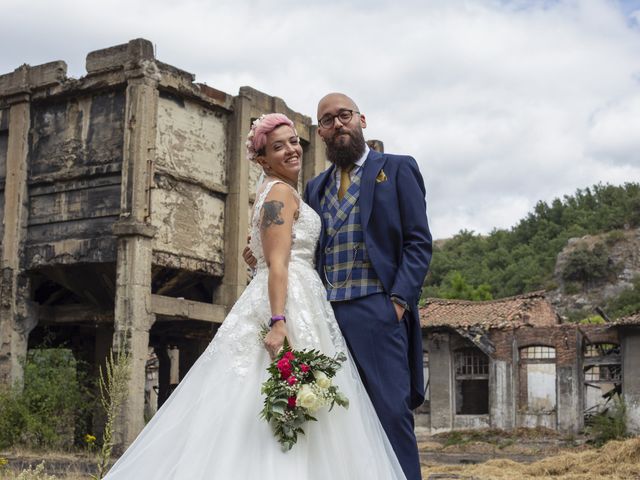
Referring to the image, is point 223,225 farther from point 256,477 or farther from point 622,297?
point 622,297

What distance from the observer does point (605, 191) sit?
71.7 m

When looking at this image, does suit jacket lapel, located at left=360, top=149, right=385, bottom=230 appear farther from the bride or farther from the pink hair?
the pink hair

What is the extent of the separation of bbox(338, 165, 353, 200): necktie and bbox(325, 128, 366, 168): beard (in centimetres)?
4

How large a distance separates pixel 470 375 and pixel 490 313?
2.29 metres

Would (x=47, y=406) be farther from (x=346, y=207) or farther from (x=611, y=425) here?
(x=611, y=425)

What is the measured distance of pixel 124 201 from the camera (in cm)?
1494

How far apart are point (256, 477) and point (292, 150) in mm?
1746

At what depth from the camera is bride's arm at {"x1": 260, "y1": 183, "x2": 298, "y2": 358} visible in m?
4.48

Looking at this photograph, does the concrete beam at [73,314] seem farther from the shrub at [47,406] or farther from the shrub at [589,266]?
the shrub at [589,266]

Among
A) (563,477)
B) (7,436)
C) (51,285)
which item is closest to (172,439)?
(563,477)

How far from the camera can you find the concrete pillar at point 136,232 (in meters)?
14.5

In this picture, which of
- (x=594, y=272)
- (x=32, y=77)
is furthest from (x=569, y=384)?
(x=594, y=272)

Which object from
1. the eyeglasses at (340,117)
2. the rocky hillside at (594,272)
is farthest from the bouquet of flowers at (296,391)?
the rocky hillside at (594,272)

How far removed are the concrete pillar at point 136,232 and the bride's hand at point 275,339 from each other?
10.2 metres
